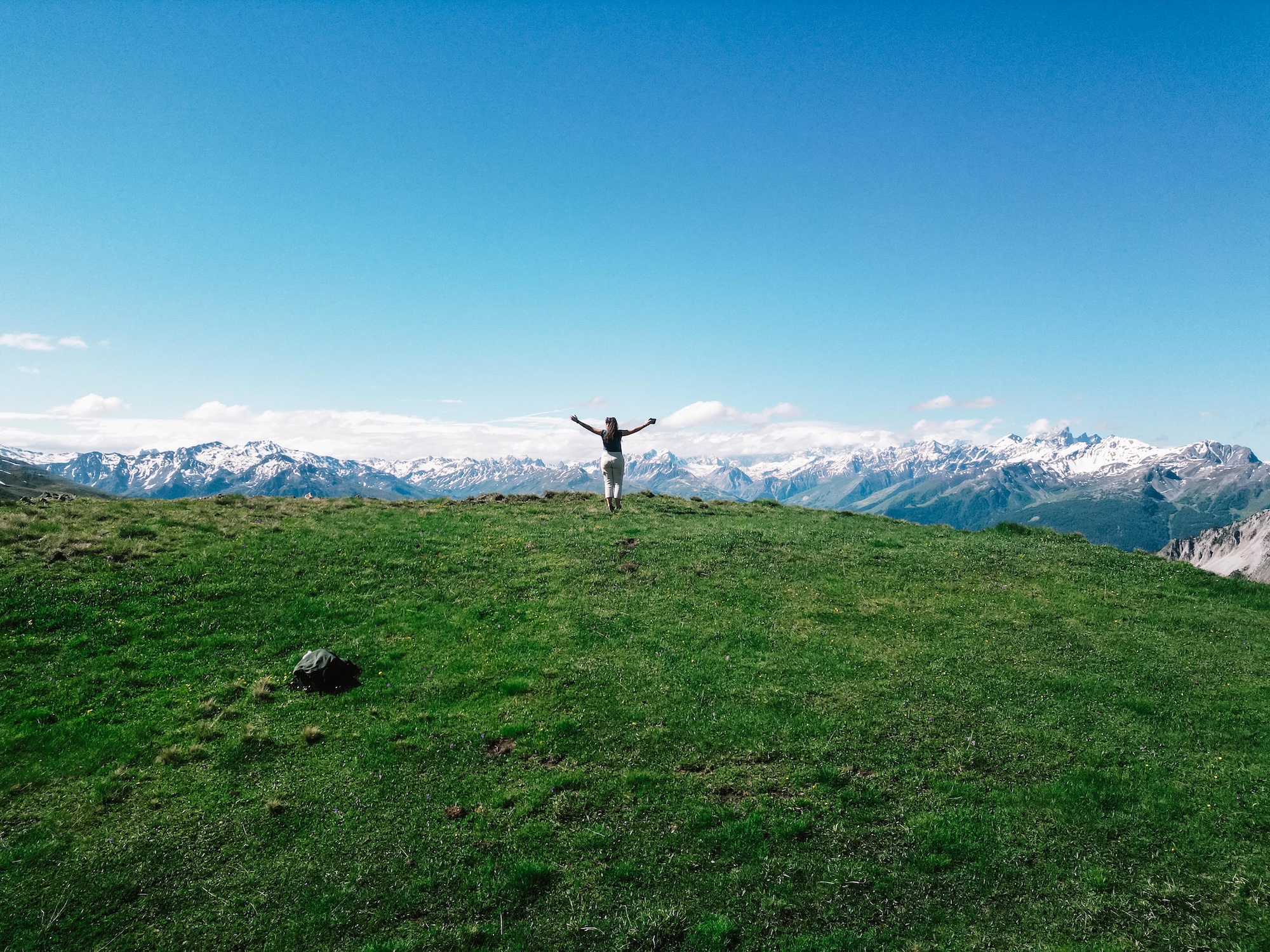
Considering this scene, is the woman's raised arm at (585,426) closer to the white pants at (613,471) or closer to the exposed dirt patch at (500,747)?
the white pants at (613,471)

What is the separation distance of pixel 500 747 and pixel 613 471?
21241mm

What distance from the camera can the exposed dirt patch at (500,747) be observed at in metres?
15.2

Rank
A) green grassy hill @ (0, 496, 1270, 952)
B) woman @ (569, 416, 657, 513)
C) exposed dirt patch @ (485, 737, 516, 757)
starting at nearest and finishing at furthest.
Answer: green grassy hill @ (0, 496, 1270, 952)
exposed dirt patch @ (485, 737, 516, 757)
woman @ (569, 416, 657, 513)

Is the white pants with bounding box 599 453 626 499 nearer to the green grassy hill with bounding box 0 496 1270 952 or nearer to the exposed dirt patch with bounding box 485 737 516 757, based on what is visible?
the green grassy hill with bounding box 0 496 1270 952

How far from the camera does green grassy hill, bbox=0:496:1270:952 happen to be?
10.9m

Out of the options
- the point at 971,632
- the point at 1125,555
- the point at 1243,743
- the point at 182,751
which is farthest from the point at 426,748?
the point at 1125,555

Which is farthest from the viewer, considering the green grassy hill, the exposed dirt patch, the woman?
the woman

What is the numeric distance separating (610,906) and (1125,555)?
33803mm

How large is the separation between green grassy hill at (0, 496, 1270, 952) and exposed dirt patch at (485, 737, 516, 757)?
59 millimetres

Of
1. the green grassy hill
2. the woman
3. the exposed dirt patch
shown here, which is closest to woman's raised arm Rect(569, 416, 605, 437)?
the woman

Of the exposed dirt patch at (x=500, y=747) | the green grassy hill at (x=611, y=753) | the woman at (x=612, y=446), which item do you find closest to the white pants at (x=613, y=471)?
the woman at (x=612, y=446)

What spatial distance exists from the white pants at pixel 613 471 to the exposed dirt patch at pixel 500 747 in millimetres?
19162

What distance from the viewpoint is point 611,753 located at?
15.2 metres

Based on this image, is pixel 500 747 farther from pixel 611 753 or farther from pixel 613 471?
pixel 613 471
